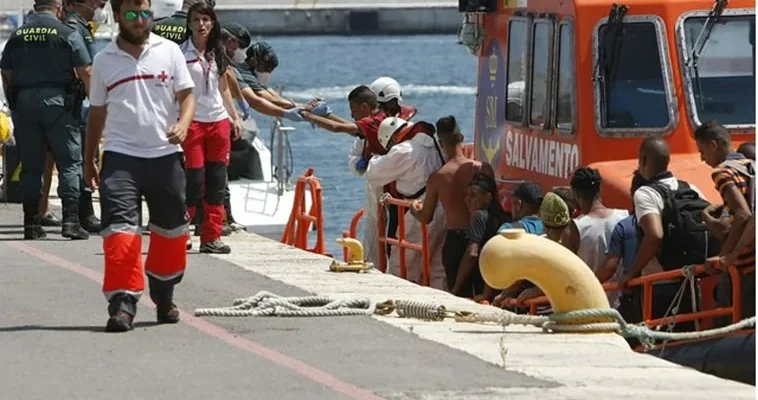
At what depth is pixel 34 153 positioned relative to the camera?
47.9ft

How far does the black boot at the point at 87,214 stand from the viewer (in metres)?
15.3

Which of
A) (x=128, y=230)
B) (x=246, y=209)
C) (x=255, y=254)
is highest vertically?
(x=128, y=230)

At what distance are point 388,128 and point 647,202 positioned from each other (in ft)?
12.5

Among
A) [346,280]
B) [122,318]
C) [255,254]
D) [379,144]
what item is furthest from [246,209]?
[122,318]

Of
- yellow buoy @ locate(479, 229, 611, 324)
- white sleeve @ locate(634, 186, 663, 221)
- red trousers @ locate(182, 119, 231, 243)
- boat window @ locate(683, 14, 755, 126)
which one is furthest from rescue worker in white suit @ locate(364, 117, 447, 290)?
yellow buoy @ locate(479, 229, 611, 324)

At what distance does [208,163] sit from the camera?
13.2 metres

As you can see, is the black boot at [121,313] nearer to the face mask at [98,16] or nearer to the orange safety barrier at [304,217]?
the orange safety barrier at [304,217]

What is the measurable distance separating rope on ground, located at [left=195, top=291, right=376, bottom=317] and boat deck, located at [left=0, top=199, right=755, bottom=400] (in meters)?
0.08

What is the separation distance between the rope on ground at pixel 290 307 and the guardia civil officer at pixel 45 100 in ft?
12.2

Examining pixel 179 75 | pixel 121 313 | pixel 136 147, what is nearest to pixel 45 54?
pixel 179 75

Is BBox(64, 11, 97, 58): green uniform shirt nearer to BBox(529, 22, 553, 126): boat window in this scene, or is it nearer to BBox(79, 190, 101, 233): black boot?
BBox(79, 190, 101, 233): black boot

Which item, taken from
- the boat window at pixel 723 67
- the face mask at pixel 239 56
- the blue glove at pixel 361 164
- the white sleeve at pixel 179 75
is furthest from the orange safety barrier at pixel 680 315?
the face mask at pixel 239 56

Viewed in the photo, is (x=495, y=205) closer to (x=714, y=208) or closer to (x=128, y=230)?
(x=714, y=208)

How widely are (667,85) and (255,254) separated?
122 inches
